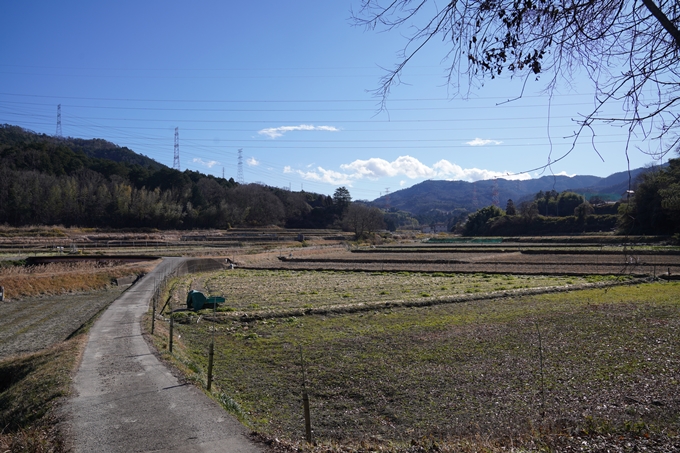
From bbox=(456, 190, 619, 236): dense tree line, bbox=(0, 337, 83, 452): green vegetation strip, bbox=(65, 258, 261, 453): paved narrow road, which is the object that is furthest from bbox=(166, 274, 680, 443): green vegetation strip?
bbox=(456, 190, 619, 236): dense tree line

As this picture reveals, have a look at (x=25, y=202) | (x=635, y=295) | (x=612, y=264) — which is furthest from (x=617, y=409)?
→ (x=25, y=202)

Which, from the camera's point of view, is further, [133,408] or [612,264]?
[612,264]

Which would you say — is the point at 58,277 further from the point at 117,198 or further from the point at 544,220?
A: the point at 544,220

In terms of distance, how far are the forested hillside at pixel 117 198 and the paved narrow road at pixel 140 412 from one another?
73490 millimetres

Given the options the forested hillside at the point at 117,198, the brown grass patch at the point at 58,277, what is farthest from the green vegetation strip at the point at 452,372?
the forested hillside at the point at 117,198

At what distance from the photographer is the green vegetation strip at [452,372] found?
7.43 m

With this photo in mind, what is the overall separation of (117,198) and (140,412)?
276 ft

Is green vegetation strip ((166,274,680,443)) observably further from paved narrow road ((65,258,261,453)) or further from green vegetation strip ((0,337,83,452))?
green vegetation strip ((0,337,83,452))

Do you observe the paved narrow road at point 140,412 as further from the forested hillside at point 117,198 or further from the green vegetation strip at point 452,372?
the forested hillside at point 117,198

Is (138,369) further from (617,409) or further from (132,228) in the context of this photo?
(132,228)

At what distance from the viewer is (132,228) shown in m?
80.9

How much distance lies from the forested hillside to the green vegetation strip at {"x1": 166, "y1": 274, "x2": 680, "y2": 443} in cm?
7039

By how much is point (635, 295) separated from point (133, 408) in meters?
22.1

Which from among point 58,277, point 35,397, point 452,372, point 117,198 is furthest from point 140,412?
point 117,198
